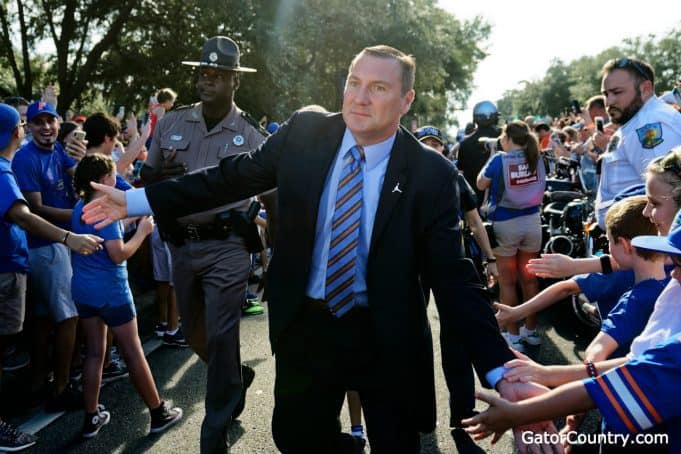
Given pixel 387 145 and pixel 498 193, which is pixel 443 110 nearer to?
pixel 498 193

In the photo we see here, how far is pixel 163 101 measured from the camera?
7453 mm

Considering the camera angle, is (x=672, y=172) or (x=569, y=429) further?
(x=569, y=429)

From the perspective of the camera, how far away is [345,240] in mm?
2439

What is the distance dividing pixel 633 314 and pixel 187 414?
3084 millimetres

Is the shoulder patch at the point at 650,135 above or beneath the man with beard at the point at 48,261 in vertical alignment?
above

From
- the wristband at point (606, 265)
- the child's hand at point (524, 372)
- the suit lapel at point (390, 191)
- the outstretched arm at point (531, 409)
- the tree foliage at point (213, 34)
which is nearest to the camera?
the outstretched arm at point (531, 409)

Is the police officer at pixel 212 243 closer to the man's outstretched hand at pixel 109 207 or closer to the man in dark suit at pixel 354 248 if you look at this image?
the man's outstretched hand at pixel 109 207

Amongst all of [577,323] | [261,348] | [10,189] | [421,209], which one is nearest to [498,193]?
[577,323]

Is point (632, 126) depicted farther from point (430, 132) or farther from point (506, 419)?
point (506, 419)

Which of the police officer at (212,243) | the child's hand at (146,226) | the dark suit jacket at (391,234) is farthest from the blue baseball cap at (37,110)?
the dark suit jacket at (391,234)

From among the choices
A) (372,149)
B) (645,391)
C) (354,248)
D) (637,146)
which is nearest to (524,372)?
(645,391)

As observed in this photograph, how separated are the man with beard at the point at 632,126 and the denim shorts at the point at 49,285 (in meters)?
4.00

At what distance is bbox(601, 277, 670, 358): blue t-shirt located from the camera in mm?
2451

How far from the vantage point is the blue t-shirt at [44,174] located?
441 cm
